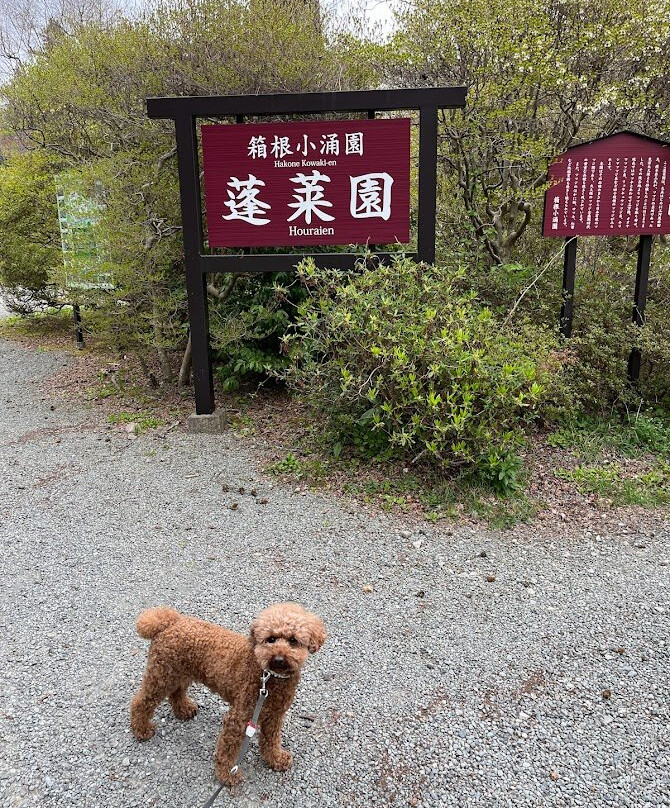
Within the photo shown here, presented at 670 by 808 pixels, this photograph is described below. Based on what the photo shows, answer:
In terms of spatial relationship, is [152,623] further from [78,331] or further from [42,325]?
[42,325]

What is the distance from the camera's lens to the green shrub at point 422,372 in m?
4.18

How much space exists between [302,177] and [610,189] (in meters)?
2.52

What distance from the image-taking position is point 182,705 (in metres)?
2.42

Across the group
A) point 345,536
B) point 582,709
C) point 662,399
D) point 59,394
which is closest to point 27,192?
point 59,394

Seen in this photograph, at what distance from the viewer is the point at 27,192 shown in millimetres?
8656

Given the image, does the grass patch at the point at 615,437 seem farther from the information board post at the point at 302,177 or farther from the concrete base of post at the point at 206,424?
the concrete base of post at the point at 206,424

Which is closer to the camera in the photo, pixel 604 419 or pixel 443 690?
pixel 443 690

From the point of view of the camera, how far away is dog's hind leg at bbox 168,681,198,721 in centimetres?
240

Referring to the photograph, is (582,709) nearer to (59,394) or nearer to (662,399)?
(662,399)

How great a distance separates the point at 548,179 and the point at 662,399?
2.17 m

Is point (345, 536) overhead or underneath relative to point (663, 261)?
underneath

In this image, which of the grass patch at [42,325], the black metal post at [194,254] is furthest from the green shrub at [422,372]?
the grass patch at [42,325]

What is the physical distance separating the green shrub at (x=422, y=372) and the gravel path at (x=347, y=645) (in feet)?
1.99

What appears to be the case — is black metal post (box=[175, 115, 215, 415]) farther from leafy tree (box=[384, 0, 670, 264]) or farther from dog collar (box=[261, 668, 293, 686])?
dog collar (box=[261, 668, 293, 686])
